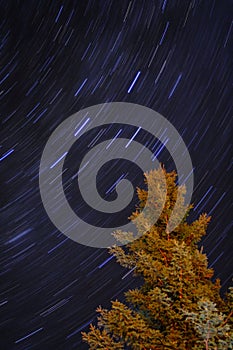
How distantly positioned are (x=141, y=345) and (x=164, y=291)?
2.37 feet

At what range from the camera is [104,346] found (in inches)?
206

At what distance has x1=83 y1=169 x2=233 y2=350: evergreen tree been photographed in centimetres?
483

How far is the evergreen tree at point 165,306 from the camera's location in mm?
4828

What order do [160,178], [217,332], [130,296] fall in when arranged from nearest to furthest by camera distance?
[217,332] → [130,296] → [160,178]

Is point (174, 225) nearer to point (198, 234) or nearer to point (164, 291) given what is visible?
point (198, 234)

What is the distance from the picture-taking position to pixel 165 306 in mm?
5082

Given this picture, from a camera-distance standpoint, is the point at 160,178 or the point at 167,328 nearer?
the point at 167,328

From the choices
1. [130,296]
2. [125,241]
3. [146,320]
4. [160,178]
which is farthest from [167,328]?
[160,178]

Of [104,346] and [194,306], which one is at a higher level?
[104,346]

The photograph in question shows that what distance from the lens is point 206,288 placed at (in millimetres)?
5293

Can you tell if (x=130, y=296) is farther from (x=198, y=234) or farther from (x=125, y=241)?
(x=198, y=234)

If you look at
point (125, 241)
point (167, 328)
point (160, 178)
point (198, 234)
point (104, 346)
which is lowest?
point (167, 328)

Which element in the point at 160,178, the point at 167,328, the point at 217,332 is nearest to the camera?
the point at 217,332

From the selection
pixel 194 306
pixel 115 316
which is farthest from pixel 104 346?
pixel 194 306
